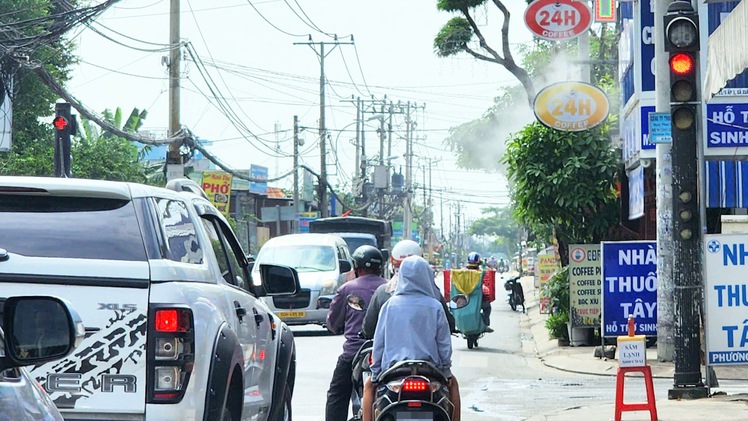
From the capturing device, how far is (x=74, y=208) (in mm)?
6219

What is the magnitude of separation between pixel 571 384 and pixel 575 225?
7313 millimetres

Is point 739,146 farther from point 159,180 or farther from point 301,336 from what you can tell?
point 159,180

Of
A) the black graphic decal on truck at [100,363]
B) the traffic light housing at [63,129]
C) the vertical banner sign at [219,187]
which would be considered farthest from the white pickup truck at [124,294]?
the vertical banner sign at [219,187]

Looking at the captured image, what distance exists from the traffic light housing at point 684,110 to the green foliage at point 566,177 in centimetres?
947

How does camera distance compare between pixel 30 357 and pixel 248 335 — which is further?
pixel 248 335

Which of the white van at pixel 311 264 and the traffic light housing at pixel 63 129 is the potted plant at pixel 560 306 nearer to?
the white van at pixel 311 264

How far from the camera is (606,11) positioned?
29688 millimetres

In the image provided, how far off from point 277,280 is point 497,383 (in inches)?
316

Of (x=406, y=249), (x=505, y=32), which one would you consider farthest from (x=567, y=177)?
(x=406, y=249)

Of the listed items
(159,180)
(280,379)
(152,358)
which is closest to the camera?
(152,358)

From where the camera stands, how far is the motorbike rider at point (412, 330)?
25.5 ft

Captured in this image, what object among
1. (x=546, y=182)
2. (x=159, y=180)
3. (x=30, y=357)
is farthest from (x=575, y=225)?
(x=159, y=180)

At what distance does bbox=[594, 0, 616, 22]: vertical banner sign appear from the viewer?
29.5 meters

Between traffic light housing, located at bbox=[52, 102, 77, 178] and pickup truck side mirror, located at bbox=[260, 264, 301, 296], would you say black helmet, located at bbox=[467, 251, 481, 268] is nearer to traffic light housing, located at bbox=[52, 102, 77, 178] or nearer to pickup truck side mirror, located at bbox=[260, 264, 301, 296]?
traffic light housing, located at bbox=[52, 102, 77, 178]
